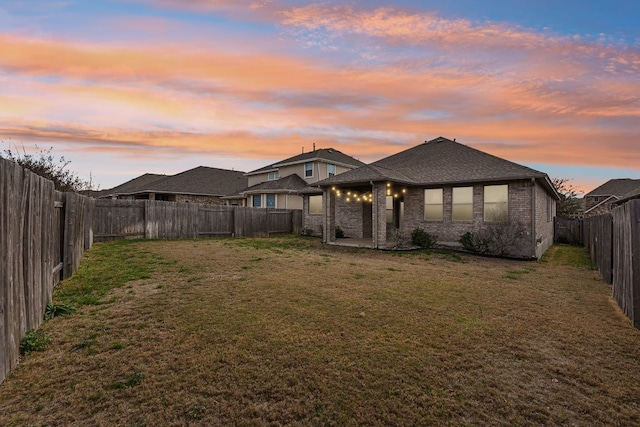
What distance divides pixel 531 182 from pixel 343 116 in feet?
30.3

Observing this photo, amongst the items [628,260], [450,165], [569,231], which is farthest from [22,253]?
[569,231]

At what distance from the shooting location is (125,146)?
21156 millimetres

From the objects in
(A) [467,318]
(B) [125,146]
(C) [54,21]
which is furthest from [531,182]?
(B) [125,146]

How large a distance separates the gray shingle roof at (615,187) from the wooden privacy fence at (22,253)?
56.4 m

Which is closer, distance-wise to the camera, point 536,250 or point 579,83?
point 579,83

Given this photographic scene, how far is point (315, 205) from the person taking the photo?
21.4 metres

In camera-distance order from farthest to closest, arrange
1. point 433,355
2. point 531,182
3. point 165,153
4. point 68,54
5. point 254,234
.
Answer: point 165,153
point 254,234
point 531,182
point 68,54
point 433,355

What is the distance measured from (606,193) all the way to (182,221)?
175ft

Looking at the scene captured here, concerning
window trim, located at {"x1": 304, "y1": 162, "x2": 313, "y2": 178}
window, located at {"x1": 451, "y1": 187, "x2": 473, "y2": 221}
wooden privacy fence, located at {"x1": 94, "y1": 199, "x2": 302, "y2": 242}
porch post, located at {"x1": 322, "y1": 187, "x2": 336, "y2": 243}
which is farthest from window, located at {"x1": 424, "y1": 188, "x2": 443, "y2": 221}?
window trim, located at {"x1": 304, "y1": 162, "x2": 313, "y2": 178}

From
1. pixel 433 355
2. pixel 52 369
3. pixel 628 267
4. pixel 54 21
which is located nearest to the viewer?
pixel 52 369

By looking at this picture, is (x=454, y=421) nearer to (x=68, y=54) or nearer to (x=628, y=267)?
(x=628, y=267)

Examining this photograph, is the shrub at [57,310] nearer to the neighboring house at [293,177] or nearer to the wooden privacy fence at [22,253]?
the wooden privacy fence at [22,253]

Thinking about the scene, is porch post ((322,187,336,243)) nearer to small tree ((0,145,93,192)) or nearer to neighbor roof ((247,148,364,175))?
neighbor roof ((247,148,364,175))

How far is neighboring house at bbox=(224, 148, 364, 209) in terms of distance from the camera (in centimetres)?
2519
